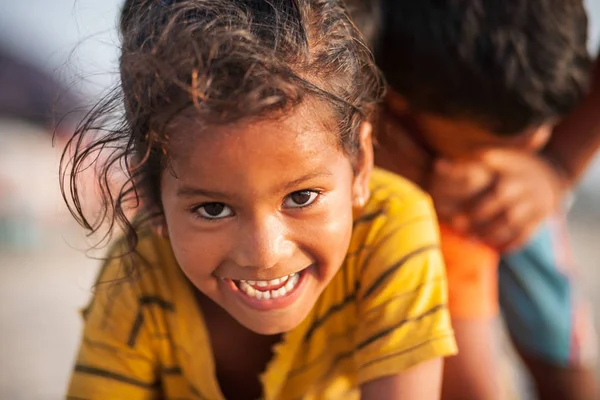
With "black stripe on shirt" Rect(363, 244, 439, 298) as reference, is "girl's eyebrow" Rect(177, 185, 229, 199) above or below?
above

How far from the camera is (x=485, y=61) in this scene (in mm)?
1433

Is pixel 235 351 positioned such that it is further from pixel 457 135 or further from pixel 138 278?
pixel 457 135

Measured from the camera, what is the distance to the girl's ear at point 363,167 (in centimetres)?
107

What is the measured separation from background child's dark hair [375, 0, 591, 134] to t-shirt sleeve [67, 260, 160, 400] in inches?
28.1

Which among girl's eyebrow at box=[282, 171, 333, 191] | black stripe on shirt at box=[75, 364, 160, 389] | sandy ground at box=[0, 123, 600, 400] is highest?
girl's eyebrow at box=[282, 171, 333, 191]

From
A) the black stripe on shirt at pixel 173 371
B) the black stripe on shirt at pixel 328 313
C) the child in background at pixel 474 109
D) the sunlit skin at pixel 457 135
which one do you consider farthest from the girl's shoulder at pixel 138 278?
the sunlit skin at pixel 457 135

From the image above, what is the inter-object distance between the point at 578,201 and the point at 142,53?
313 cm

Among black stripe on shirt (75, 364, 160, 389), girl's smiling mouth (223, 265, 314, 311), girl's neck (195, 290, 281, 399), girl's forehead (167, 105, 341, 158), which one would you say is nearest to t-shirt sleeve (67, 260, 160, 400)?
black stripe on shirt (75, 364, 160, 389)

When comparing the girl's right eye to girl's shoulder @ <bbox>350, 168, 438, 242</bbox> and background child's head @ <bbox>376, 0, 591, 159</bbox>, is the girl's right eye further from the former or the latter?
background child's head @ <bbox>376, 0, 591, 159</bbox>

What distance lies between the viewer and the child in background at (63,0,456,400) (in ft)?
2.92

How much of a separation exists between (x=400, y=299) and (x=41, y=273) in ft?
6.86

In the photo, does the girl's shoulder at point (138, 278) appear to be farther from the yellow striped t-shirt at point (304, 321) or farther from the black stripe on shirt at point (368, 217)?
the black stripe on shirt at point (368, 217)

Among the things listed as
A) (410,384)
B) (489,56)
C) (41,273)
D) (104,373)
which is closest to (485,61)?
(489,56)

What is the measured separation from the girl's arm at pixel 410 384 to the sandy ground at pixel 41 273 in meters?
0.71
